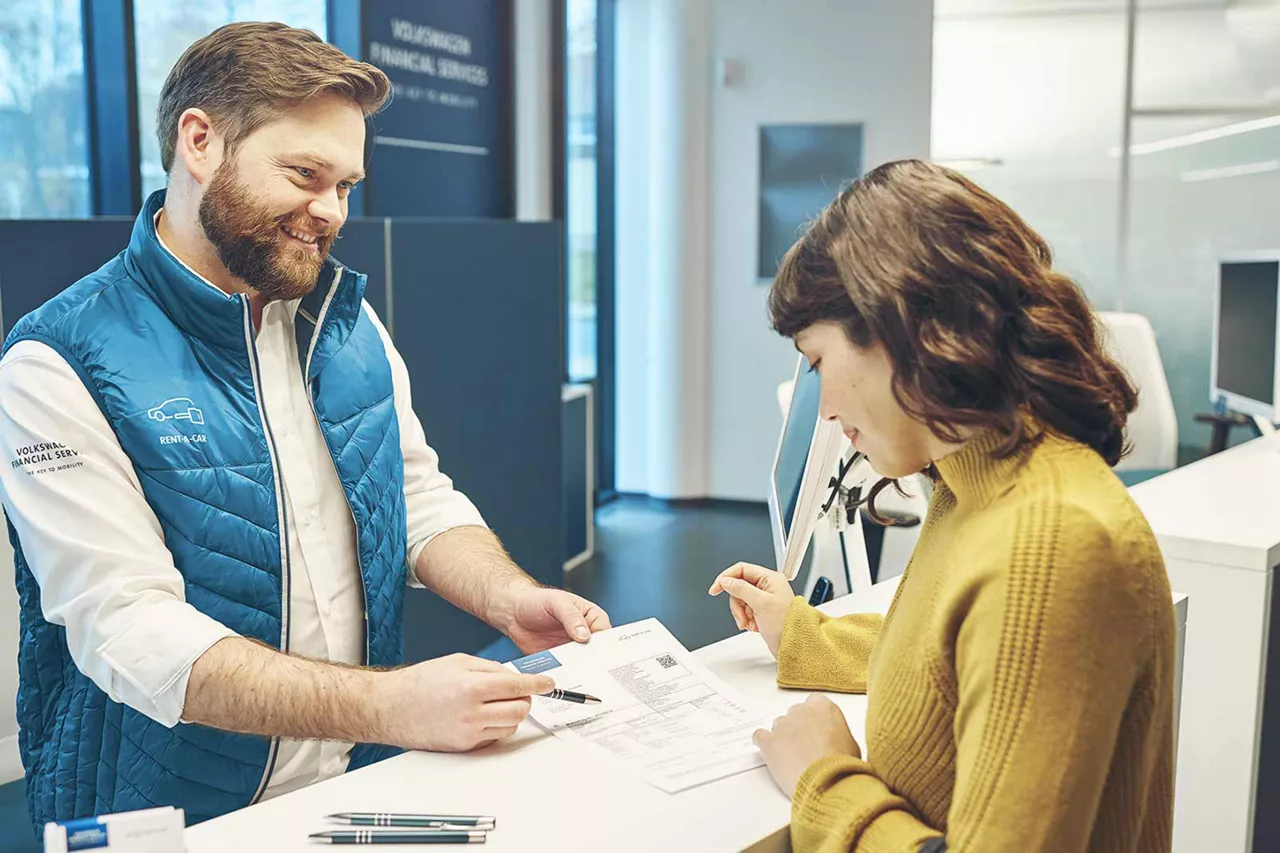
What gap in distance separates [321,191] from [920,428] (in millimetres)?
921

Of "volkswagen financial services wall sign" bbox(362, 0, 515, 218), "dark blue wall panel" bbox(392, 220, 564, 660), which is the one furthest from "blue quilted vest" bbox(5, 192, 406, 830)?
"volkswagen financial services wall sign" bbox(362, 0, 515, 218)

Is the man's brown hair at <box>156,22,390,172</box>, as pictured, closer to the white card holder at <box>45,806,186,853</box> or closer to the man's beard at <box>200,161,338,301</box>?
the man's beard at <box>200,161,338,301</box>

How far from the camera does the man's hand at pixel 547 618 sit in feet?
5.29

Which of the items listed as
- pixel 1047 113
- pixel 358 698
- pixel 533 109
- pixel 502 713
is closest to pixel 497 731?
pixel 502 713

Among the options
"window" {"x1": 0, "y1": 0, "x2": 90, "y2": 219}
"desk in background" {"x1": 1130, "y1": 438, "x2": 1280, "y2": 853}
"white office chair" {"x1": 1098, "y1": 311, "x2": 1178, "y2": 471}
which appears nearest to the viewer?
"desk in background" {"x1": 1130, "y1": 438, "x2": 1280, "y2": 853}

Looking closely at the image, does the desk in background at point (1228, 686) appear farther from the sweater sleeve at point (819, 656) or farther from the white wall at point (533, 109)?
the white wall at point (533, 109)

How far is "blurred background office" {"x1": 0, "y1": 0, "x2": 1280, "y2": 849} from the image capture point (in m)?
3.59

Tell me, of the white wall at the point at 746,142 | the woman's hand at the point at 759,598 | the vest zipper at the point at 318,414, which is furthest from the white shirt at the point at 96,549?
→ the white wall at the point at 746,142

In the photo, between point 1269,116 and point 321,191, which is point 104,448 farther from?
point 1269,116

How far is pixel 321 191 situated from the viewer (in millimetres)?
1622

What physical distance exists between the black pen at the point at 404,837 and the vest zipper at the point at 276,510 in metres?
0.41

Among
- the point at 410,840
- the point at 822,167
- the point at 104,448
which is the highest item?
the point at 822,167

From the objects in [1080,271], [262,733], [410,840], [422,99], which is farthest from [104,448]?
[1080,271]

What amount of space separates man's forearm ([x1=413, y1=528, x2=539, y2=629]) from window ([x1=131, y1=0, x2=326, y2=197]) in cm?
209
